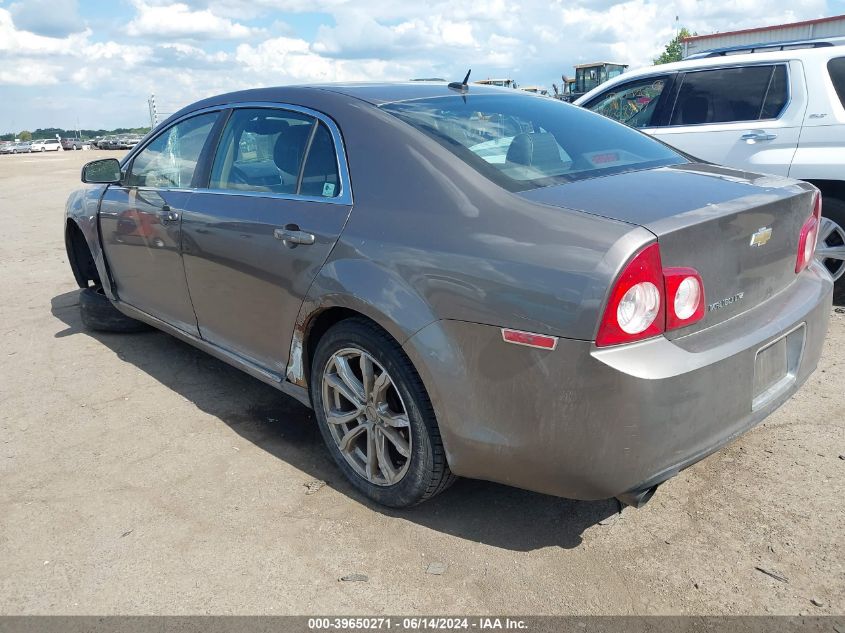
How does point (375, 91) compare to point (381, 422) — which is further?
point (375, 91)

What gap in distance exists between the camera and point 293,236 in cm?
297

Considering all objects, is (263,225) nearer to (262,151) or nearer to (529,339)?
(262,151)

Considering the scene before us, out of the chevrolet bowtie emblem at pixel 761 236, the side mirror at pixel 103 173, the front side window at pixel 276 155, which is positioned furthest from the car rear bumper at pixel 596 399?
the side mirror at pixel 103 173

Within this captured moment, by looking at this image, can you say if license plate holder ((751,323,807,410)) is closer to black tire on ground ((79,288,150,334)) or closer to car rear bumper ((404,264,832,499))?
car rear bumper ((404,264,832,499))

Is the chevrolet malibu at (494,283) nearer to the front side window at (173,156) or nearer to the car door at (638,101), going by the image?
the front side window at (173,156)

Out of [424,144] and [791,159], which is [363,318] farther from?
[791,159]

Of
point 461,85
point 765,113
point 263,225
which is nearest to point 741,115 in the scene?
point 765,113

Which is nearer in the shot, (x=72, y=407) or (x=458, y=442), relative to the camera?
(x=458, y=442)

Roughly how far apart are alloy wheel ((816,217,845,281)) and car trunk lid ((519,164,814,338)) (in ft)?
8.74

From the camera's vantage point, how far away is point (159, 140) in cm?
433

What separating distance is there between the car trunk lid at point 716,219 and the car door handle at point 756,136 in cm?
287

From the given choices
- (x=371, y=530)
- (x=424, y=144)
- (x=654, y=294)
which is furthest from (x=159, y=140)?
(x=654, y=294)

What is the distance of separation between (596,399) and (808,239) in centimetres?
137

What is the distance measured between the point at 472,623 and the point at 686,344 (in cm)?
110
